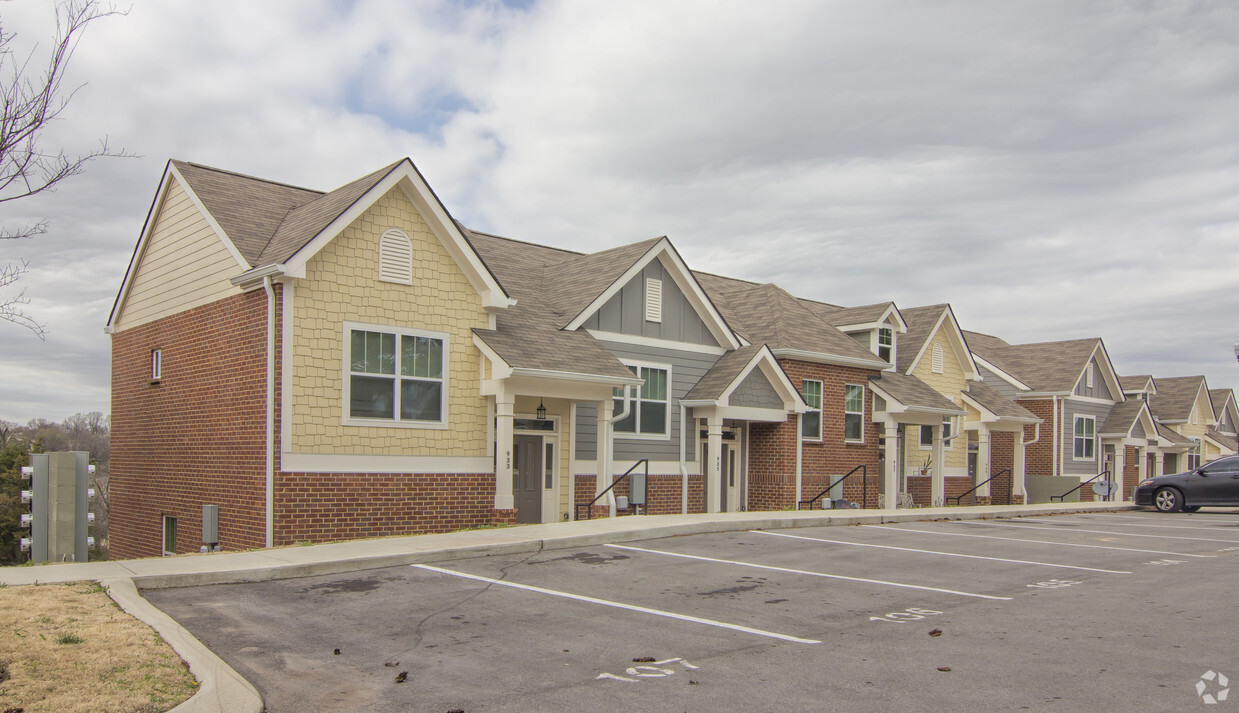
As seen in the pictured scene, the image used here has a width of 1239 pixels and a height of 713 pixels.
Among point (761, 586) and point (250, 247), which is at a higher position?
point (250, 247)

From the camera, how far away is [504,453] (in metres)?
18.0

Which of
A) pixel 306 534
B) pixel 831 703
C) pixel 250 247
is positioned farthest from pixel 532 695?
pixel 250 247

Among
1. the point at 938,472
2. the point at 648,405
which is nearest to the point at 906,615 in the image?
the point at 648,405

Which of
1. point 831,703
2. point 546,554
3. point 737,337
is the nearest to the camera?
point 831,703

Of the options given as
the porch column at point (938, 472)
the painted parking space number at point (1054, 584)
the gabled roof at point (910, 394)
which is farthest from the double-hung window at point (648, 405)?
the painted parking space number at point (1054, 584)

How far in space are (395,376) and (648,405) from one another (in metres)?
7.10

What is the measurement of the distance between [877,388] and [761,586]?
1760 cm

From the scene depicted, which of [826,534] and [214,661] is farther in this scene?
[826,534]

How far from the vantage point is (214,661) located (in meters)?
7.15

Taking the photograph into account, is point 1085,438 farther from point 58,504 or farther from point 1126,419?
point 58,504

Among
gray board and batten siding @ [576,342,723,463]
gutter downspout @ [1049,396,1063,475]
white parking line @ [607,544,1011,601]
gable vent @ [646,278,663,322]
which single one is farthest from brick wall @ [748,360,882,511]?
gutter downspout @ [1049,396,1063,475]

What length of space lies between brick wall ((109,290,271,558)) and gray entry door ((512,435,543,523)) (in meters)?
5.63

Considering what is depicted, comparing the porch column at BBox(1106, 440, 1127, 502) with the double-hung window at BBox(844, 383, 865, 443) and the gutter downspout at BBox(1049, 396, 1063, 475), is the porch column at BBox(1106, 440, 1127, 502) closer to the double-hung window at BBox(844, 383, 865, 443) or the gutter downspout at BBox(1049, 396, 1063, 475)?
the gutter downspout at BBox(1049, 396, 1063, 475)

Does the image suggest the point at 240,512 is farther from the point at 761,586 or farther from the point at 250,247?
the point at 761,586
